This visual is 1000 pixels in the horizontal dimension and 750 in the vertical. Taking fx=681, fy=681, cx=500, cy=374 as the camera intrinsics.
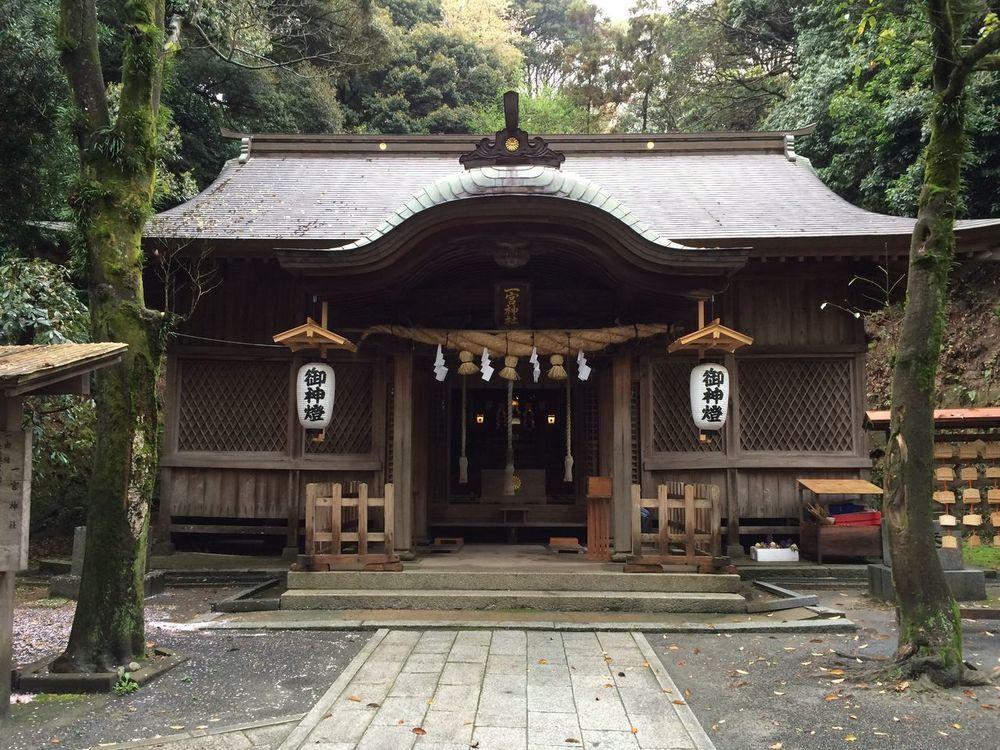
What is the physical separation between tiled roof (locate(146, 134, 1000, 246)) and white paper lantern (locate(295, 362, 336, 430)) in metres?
1.97

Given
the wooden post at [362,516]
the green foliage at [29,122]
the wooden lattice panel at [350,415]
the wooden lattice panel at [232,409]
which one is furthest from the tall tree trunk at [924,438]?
the green foliage at [29,122]

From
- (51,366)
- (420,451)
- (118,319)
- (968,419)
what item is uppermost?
(118,319)

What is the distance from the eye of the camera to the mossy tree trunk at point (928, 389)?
5020 millimetres

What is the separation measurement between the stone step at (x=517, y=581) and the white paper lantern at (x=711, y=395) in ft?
5.96

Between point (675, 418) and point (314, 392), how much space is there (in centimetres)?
508

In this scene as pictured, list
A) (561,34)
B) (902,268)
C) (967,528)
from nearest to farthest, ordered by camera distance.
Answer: (967,528)
(902,268)
(561,34)

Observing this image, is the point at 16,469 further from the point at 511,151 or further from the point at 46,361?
Answer: the point at 511,151

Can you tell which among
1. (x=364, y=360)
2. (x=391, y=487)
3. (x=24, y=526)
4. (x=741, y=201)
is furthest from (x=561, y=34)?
(x=24, y=526)

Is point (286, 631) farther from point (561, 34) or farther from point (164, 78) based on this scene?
point (561, 34)

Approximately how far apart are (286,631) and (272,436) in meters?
3.88

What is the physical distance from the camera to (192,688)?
517 centimetres

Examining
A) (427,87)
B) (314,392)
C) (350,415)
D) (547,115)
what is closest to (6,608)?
(314,392)

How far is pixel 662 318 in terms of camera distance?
8805mm

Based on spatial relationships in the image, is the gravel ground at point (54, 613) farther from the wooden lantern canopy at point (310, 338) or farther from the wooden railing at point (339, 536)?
the wooden lantern canopy at point (310, 338)
